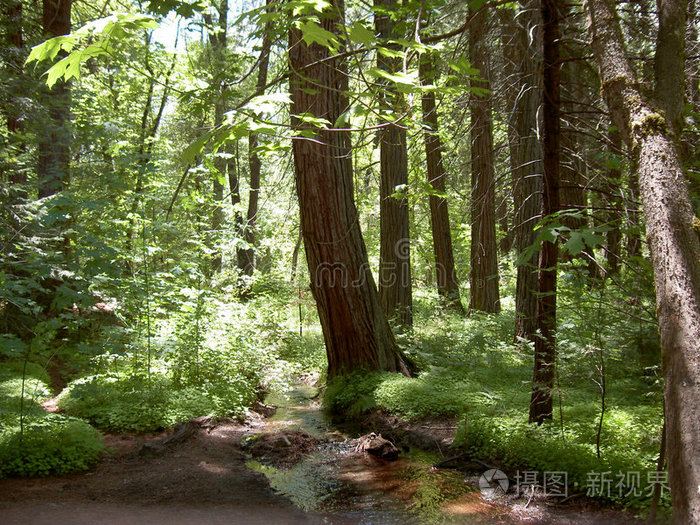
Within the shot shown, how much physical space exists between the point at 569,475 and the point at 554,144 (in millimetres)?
2891

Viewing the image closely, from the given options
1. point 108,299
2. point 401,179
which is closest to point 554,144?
point 401,179

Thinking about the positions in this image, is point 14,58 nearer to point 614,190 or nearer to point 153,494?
point 153,494

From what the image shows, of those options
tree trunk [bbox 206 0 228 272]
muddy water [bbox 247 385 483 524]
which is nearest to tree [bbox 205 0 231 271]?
tree trunk [bbox 206 0 228 272]

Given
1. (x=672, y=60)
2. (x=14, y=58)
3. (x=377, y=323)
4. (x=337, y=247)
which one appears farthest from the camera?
(x=14, y=58)

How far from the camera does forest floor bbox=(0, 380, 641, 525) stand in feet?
13.1

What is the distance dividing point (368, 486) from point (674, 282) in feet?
Answer: 11.9

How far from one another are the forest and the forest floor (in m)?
0.04

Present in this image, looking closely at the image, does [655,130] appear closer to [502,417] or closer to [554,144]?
[554,144]

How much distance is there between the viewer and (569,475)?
13.9 ft

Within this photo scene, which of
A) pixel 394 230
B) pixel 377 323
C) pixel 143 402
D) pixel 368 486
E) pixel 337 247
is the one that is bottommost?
pixel 368 486

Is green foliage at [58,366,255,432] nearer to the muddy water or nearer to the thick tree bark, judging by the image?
A: the muddy water

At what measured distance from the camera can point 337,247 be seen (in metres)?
7.40

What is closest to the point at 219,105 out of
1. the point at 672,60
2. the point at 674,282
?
the point at 672,60

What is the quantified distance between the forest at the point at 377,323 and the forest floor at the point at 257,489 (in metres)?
0.04
